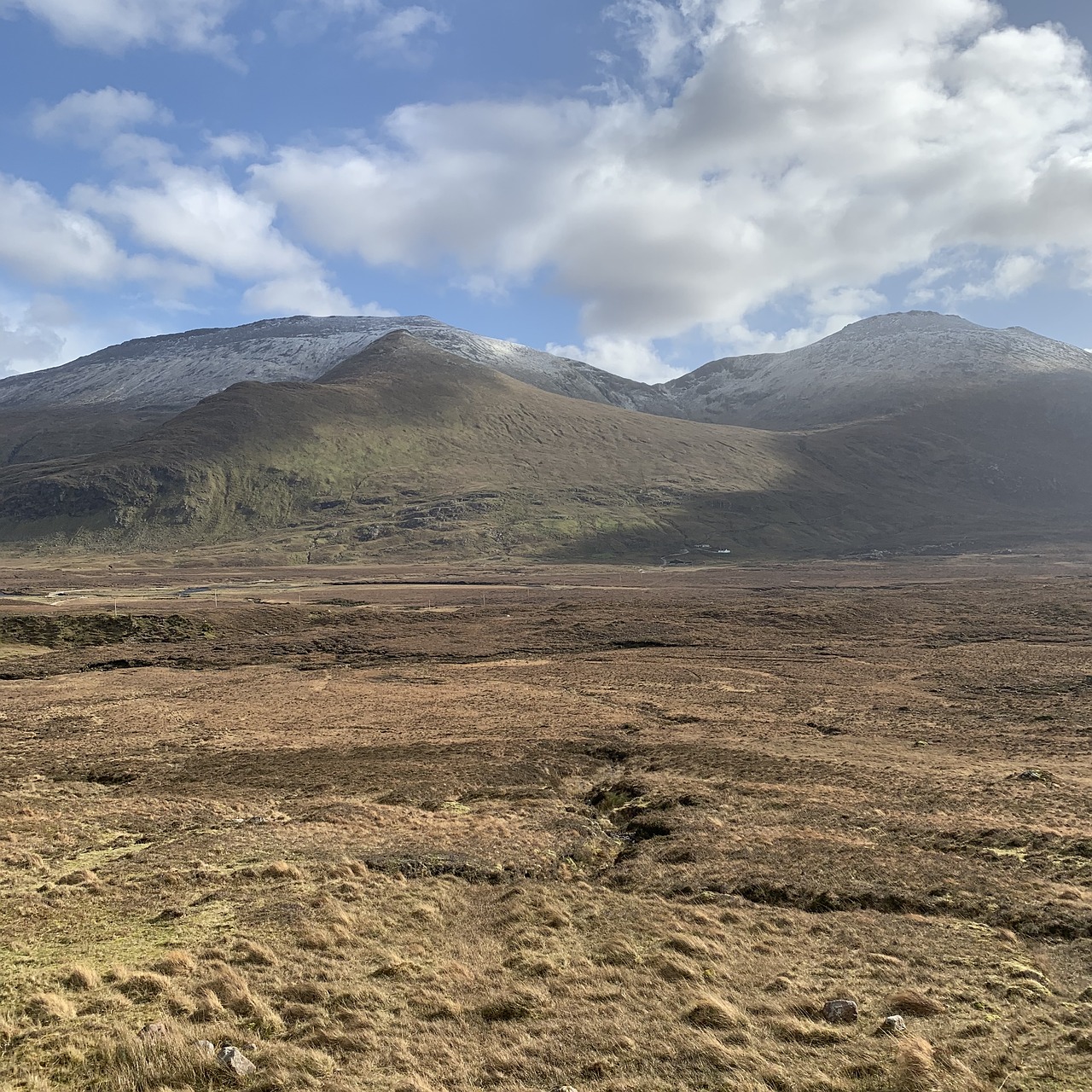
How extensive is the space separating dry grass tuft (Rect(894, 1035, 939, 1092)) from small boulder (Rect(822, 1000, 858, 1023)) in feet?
2.92

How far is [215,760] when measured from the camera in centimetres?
2544

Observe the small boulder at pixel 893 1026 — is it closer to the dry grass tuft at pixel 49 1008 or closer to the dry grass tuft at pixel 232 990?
the dry grass tuft at pixel 232 990

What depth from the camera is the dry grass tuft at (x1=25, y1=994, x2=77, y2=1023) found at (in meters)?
9.52

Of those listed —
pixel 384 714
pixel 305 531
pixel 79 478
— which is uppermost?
pixel 79 478

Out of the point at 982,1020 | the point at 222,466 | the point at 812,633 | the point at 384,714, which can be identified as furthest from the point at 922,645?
the point at 222,466

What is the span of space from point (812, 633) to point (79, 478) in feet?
613

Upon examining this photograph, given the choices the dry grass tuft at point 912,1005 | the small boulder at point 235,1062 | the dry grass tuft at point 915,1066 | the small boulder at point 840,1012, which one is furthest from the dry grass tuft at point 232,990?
the dry grass tuft at point 912,1005

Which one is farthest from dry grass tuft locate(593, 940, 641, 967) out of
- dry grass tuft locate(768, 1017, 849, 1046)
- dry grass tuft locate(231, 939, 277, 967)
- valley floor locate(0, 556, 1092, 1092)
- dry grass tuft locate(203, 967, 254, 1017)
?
dry grass tuft locate(203, 967, 254, 1017)

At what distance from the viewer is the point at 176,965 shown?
36.2ft

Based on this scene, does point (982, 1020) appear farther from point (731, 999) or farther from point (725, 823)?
point (725, 823)

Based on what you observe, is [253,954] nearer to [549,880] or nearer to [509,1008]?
[509,1008]

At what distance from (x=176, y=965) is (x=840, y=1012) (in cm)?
990

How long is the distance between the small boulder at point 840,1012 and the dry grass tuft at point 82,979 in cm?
1052

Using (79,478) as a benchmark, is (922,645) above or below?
below
